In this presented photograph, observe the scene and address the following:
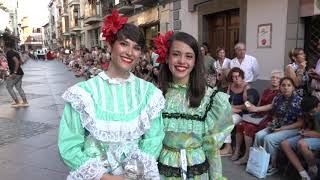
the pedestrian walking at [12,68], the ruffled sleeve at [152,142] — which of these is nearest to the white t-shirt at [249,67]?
the ruffled sleeve at [152,142]

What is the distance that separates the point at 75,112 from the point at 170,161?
75cm

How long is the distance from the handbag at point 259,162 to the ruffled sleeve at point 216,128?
254cm

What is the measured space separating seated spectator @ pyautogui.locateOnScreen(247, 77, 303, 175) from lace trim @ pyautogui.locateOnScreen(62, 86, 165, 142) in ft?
10.5

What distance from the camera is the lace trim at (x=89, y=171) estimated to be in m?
1.98

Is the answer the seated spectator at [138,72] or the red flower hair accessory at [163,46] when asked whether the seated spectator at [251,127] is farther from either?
the seated spectator at [138,72]

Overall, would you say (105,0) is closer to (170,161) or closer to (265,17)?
(265,17)

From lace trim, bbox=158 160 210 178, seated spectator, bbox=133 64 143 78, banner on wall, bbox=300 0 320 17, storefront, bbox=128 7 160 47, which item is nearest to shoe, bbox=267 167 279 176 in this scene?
lace trim, bbox=158 160 210 178

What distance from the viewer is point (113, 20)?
216 cm

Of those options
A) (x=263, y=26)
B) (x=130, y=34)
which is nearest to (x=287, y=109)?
(x=130, y=34)

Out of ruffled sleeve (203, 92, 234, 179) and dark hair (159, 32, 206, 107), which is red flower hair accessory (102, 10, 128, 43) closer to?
dark hair (159, 32, 206, 107)

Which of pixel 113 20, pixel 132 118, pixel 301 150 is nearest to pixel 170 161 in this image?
pixel 132 118

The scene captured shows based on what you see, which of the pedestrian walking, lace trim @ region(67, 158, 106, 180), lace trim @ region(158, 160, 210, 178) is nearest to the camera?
lace trim @ region(67, 158, 106, 180)

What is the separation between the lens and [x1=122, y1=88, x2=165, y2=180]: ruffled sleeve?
6.82 feet

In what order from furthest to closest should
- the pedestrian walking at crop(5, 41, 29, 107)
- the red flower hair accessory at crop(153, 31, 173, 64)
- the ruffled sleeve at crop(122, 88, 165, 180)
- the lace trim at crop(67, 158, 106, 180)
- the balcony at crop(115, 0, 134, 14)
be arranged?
the balcony at crop(115, 0, 134, 14) < the pedestrian walking at crop(5, 41, 29, 107) < the red flower hair accessory at crop(153, 31, 173, 64) < the ruffled sleeve at crop(122, 88, 165, 180) < the lace trim at crop(67, 158, 106, 180)
